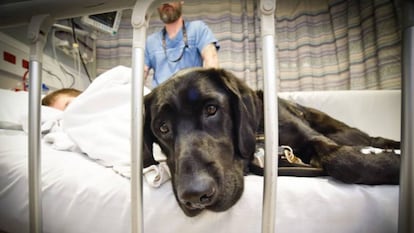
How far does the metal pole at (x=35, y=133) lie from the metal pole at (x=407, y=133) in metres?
0.65

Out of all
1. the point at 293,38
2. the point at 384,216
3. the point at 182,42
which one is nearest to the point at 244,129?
the point at 384,216

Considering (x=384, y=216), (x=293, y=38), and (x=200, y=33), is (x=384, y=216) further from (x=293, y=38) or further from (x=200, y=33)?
(x=293, y=38)

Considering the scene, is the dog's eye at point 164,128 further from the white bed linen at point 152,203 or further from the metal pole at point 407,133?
the metal pole at point 407,133

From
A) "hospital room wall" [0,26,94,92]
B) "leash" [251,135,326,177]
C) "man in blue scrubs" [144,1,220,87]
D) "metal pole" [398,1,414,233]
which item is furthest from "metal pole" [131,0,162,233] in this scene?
"man in blue scrubs" [144,1,220,87]

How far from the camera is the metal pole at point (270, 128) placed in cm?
38

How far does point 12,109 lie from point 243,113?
42.8 inches

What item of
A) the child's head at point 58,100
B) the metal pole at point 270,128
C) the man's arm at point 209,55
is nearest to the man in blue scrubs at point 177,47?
the man's arm at point 209,55

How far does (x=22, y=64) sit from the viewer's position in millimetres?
1427

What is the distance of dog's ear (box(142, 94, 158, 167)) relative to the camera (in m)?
0.63

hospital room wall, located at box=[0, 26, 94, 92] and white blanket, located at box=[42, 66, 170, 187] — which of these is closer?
white blanket, located at box=[42, 66, 170, 187]

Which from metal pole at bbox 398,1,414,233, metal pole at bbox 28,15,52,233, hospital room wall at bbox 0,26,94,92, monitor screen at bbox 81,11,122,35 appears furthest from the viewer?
monitor screen at bbox 81,11,122,35

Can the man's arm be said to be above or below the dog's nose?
above

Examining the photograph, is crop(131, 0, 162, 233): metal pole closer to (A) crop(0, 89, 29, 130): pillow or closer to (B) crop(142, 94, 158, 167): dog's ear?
(B) crop(142, 94, 158, 167): dog's ear

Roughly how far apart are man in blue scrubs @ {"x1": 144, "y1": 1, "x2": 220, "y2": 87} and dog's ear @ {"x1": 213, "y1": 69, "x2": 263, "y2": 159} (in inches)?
28.0
